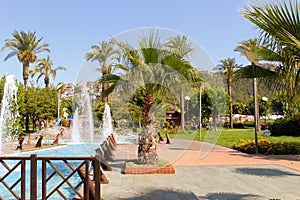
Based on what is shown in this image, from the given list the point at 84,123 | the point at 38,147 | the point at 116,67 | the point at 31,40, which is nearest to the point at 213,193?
the point at 116,67

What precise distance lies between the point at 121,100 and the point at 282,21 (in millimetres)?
5867

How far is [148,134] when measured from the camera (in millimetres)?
7992

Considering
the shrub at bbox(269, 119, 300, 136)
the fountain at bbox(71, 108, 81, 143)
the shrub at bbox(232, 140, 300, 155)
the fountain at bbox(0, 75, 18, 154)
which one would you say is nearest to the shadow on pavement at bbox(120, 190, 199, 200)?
the shrub at bbox(232, 140, 300, 155)

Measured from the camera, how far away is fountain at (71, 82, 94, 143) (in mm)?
21105

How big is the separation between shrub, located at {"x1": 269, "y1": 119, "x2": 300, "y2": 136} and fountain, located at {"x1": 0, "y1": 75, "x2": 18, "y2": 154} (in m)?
18.7

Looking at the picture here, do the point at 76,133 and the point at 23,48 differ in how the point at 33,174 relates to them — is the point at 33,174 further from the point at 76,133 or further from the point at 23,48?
the point at 23,48

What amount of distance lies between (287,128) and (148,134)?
1773 centimetres

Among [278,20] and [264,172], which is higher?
[278,20]

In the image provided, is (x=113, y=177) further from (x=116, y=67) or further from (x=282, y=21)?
(x=282, y=21)

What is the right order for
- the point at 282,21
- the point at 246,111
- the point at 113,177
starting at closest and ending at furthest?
the point at 282,21
the point at 113,177
the point at 246,111

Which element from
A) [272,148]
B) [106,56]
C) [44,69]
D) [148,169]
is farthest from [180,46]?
[44,69]

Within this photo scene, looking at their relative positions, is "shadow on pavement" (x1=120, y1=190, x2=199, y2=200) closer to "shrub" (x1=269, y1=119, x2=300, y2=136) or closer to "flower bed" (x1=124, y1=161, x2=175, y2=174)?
"flower bed" (x1=124, y1=161, x2=175, y2=174)

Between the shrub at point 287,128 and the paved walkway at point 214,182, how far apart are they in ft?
44.0

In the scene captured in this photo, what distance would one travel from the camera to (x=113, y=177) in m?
7.19
